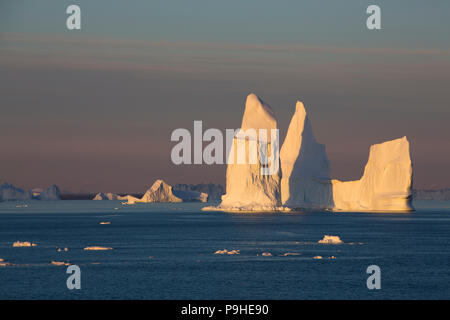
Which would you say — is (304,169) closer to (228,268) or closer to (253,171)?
(253,171)

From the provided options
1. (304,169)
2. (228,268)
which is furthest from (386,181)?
(228,268)

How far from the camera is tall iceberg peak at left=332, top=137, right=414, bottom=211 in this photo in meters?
108

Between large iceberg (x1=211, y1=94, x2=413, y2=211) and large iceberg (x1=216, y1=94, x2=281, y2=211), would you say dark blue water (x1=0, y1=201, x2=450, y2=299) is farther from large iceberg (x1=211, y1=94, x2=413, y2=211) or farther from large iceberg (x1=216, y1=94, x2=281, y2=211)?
large iceberg (x1=216, y1=94, x2=281, y2=211)

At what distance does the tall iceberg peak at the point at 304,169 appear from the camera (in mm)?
126625

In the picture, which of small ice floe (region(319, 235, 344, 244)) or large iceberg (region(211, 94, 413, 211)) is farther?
large iceberg (region(211, 94, 413, 211))

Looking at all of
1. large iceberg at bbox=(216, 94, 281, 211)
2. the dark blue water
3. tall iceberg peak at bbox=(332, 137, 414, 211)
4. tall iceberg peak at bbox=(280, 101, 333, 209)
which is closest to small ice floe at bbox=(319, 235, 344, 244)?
the dark blue water

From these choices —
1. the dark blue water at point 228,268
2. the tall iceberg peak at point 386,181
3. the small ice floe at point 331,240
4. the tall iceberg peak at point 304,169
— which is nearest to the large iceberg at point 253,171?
the tall iceberg peak at point 304,169

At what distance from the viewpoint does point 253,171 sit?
363 feet

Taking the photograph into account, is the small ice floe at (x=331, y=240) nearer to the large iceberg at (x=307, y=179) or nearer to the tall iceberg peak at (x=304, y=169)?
the large iceberg at (x=307, y=179)

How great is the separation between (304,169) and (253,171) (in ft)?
61.2

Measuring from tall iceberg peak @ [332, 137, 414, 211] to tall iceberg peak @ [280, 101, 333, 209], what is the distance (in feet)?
21.3

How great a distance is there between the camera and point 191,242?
65.3m
